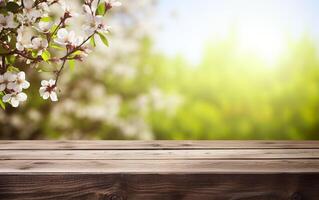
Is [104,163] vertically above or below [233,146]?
below

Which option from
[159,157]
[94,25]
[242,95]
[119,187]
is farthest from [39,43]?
[242,95]

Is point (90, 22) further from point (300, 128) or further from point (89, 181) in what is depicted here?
point (300, 128)

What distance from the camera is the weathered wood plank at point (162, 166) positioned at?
1.38m

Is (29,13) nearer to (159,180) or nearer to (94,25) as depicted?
(94,25)

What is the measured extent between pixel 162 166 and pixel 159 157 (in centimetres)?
19

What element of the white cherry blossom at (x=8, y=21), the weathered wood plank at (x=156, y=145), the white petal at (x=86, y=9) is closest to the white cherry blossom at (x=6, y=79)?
the white cherry blossom at (x=8, y=21)

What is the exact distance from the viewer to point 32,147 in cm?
192

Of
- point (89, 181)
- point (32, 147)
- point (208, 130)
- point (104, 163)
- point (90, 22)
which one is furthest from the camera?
point (208, 130)

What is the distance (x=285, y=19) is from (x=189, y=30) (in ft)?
2.81

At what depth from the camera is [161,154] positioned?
1718 millimetres

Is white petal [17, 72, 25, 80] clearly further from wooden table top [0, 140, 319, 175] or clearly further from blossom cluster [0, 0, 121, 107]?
wooden table top [0, 140, 319, 175]

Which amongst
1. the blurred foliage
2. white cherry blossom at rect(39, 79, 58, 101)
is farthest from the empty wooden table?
the blurred foliage

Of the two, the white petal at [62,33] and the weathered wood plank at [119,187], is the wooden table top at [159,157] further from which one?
the white petal at [62,33]

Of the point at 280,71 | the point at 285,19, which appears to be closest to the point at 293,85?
the point at 280,71
